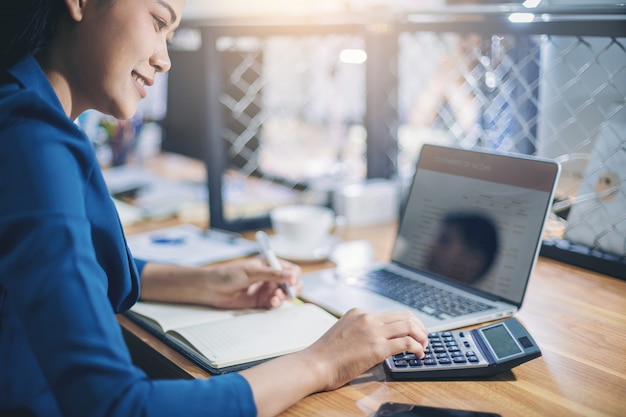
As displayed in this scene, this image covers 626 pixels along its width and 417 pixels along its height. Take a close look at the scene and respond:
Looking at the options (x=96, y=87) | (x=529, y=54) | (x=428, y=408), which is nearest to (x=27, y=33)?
(x=96, y=87)

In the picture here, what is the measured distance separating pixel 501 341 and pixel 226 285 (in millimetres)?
482

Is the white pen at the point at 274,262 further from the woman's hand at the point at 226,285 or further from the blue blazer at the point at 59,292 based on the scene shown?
the blue blazer at the point at 59,292

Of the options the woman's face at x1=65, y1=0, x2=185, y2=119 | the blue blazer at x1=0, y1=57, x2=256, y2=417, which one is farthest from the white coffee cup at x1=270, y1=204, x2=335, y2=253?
the blue blazer at x1=0, y1=57, x2=256, y2=417

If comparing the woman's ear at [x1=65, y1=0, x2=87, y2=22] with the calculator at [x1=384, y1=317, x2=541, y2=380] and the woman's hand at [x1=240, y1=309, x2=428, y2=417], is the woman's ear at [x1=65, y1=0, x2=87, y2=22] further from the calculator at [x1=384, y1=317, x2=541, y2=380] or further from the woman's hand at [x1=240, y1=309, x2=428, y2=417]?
the calculator at [x1=384, y1=317, x2=541, y2=380]

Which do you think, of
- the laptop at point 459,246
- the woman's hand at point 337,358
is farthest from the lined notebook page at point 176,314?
the woman's hand at point 337,358

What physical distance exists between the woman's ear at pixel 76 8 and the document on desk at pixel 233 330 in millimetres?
480

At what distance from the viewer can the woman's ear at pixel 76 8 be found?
0.82 m

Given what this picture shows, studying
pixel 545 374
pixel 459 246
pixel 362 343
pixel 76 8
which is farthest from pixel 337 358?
pixel 76 8

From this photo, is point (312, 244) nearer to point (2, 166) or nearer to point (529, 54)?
point (529, 54)

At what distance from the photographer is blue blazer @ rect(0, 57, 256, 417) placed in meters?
0.64

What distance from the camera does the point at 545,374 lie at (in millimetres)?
864

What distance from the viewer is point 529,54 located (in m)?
1.32

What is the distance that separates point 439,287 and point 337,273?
210mm

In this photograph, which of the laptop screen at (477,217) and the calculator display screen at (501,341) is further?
the laptop screen at (477,217)
